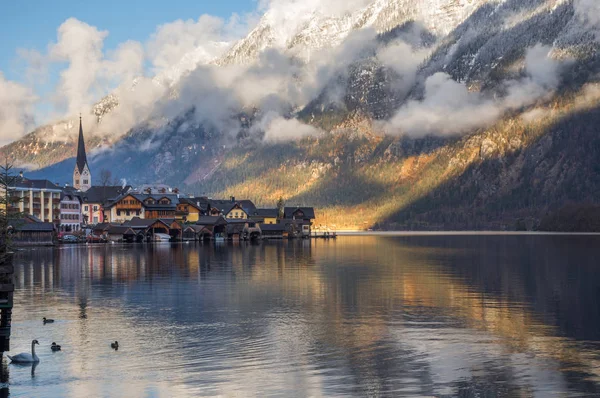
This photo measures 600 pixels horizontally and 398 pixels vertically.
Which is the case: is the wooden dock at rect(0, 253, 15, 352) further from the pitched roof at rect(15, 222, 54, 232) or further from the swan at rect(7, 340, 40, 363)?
the pitched roof at rect(15, 222, 54, 232)

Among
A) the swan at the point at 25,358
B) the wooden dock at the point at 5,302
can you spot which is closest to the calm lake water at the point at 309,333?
the swan at the point at 25,358

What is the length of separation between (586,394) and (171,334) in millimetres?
26778

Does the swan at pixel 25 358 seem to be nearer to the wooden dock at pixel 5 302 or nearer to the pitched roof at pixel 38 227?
the wooden dock at pixel 5 302

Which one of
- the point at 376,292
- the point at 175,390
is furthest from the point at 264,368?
the point at 376,292

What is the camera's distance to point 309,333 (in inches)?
2088

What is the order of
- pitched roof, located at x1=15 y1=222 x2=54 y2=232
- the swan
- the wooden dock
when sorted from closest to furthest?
1. the swan
2. the wooden dock
3. pitched roof, located at x1=15 y1=222 x2=54 y2=232

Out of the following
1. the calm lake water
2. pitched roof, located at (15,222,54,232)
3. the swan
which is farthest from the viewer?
pitched roof, located at (15,222,54,232)

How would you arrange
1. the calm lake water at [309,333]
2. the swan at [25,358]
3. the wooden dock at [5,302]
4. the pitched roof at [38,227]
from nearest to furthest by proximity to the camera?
the calm lake water at [309,333], the swan at [25,358], the wooden dock at [5,302], the pitched roof at [38,227]

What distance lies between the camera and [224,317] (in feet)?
197

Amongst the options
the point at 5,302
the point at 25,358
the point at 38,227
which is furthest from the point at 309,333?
the point at 38,227

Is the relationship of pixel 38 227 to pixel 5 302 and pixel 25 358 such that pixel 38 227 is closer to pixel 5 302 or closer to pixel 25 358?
pixel 5 302

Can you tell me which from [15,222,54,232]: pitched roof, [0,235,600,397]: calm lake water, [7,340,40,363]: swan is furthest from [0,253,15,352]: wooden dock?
[15,222,54,232]: pitched roof

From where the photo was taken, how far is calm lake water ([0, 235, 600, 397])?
39.6m

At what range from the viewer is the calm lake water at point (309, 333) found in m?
39.6
